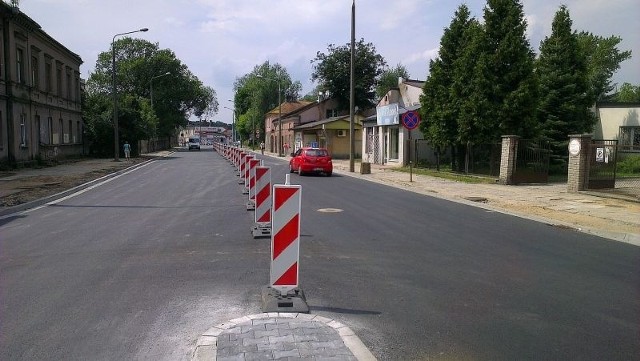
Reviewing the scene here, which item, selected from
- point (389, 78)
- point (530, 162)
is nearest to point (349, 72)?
point (389, 78)

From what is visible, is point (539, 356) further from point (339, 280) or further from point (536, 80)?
point (536, 80)

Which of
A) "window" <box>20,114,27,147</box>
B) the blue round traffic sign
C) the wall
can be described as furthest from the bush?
"window" <box>20,114,27,147</box>

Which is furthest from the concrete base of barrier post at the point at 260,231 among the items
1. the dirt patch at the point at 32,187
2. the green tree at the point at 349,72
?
the green tree at the point at 349,72

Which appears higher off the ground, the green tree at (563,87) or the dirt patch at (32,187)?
the green tree at (563,87)

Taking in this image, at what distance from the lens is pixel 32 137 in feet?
101

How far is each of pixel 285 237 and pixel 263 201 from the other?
397cm

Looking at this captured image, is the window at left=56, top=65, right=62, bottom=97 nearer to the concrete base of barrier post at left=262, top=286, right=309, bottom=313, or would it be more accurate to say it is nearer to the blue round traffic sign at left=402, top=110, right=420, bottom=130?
the blue round traffic sign at left=402, top=110, right=420, bottom=130

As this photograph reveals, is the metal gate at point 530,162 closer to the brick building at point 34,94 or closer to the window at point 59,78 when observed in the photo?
the brick building at point 34,94

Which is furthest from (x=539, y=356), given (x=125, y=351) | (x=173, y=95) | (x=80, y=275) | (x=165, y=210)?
(x=173, y=95)

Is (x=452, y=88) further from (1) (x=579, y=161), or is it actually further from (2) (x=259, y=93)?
(2) (x=259, y=93)

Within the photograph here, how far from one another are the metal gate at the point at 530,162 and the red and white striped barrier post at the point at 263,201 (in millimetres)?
13915

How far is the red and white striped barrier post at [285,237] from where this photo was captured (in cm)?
561

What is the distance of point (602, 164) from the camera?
58.2 ft

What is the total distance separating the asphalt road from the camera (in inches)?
179
